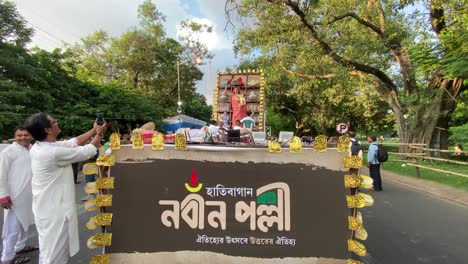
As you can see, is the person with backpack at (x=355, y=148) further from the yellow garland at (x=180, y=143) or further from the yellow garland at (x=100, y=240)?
the yellow garland at (x=100, y=240)

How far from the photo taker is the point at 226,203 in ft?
11.8

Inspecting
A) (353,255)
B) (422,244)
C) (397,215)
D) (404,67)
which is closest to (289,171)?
(353,255)

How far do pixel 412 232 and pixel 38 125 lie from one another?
6.11 meters

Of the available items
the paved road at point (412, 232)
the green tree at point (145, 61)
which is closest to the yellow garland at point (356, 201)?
the paved road at point (412, 232)

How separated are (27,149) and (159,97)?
106ft

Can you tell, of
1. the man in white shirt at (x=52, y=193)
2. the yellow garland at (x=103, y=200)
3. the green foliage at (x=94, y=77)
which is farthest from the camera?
the green foliage at (x=94, y=77)

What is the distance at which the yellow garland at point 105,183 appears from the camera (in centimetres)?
354

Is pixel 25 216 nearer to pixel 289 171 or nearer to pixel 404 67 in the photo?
pixel 289 171

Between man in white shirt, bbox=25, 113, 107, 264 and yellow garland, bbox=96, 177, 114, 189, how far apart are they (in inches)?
10.1

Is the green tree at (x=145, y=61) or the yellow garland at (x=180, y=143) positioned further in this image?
the green tree at (x=145, y=61)

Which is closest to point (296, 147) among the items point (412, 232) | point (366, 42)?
point (412, 232)

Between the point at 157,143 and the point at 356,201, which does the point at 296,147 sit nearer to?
the point at 356,201

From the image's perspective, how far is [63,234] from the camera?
339cm

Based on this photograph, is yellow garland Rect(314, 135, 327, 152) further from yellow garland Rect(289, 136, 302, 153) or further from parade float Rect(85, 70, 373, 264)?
yellow garland Rect(289, 136, 302, 153)
